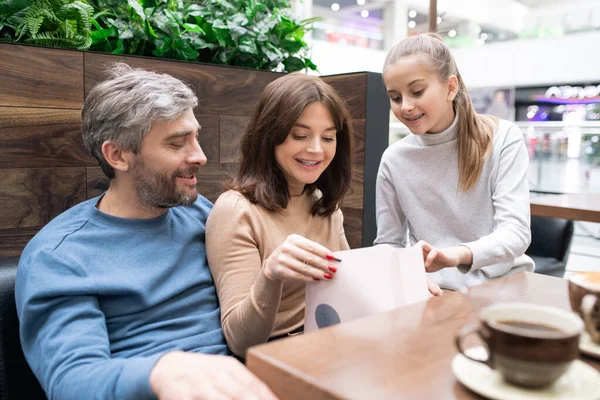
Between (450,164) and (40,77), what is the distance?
1.47 metres

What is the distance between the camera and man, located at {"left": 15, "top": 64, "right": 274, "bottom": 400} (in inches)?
42.6

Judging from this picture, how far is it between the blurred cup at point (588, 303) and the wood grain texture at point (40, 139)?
178 cm

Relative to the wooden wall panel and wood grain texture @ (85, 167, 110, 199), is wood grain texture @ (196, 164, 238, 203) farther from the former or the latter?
the wooden wall panel

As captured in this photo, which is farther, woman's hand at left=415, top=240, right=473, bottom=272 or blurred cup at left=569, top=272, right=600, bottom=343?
woman's hand at left=415, top=240, right=473, bottom=272

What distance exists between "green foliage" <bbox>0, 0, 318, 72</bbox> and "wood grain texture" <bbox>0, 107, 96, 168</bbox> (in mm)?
291

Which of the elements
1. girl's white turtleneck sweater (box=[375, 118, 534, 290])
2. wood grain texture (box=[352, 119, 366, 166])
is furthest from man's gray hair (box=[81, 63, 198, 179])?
wood grain texture (box=[352, 119, 366, 166])

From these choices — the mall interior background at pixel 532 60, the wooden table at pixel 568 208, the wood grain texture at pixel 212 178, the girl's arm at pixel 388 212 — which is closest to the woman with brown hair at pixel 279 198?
the girl's arm at pixel 388 212

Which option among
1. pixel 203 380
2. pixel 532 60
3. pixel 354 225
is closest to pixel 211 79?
pixel 354 225

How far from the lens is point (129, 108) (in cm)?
131

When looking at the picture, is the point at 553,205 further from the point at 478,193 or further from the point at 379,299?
the point at 379,299

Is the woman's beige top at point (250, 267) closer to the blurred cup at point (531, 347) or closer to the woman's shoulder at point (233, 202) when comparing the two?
the woman's shoulder at point (233, 202)

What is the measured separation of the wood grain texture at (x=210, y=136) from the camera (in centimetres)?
→ 236

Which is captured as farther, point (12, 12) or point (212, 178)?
point (212, 178)

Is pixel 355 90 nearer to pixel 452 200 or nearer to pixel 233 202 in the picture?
pixel 452 200
